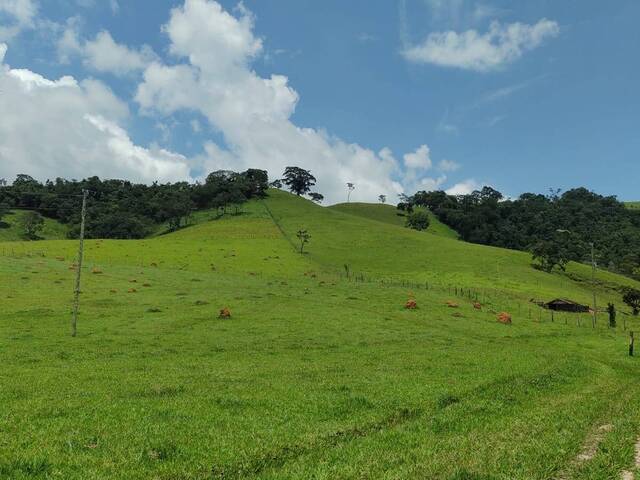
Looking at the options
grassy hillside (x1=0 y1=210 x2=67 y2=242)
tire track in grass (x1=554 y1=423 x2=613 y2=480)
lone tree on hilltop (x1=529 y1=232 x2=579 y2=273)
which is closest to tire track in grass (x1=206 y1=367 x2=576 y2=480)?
tire track in grass (x1=554 y1=423 x2=613 y2=480)

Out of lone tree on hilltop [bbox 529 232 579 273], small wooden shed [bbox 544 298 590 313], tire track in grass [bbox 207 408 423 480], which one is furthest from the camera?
lone tree on hilltop [bbox 529 232 579 273]

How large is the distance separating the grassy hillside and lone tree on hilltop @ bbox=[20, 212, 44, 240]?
1.85 meters

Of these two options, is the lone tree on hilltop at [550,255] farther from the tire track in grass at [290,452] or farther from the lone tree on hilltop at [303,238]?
the tire track in grass at [290,452]

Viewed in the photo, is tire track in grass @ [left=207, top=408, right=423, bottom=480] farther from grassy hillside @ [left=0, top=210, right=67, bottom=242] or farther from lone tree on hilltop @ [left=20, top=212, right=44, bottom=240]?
lone tree on hilltop @ [left=20, top=212, right=44, bottom=240]

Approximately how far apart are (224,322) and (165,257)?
67.5 meters

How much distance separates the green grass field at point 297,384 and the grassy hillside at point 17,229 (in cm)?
9587

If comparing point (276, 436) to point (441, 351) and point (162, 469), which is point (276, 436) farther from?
point (441, 351)

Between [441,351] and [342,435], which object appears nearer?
[342,435]

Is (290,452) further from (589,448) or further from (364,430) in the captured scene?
(589,448)

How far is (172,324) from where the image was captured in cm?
4956

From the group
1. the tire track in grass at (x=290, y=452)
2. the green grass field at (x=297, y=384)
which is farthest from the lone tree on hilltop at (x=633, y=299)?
the tire track in grass at (x=290, y=452)

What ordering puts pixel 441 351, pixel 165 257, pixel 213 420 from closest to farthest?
1. pixel 213 420
2. pixel 441 351
3. pixel 165 257

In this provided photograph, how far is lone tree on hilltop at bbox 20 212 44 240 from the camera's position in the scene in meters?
172

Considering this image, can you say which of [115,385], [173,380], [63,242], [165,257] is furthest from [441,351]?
[63,242]
